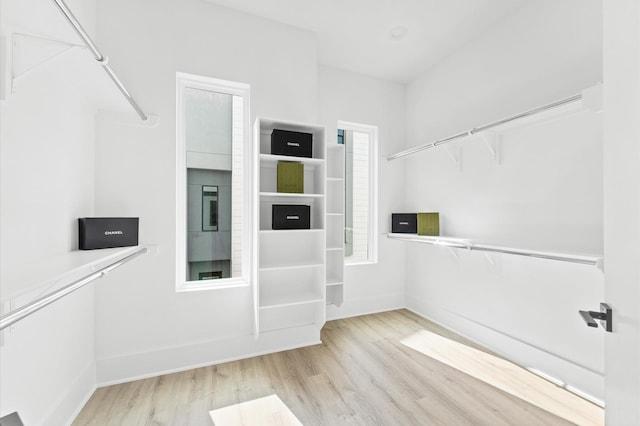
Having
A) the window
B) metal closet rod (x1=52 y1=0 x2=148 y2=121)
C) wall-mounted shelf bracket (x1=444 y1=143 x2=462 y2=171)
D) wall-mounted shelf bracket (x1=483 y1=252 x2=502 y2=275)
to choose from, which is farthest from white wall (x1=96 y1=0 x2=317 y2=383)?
wall-mounted shelf bracket (x1=483 y1=252 x2=502 y2=275)

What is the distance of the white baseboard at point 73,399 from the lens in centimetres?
147

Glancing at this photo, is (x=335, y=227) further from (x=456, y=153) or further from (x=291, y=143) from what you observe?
(x=456, y=153)

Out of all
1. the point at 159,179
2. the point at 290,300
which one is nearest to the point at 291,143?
the point at 159,179

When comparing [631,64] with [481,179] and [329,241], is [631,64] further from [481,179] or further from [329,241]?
[329,241]

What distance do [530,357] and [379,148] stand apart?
2463 mm

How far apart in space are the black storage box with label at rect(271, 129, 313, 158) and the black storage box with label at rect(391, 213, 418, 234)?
1443 mm

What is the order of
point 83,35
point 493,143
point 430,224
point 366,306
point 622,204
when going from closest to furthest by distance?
1. point 622,204
2. point 83,35
3. point 493,143
4. point 430,224
5. point 366,306

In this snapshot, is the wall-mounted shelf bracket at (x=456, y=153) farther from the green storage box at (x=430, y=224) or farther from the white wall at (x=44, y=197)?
the white wall at (x=44, y=197)

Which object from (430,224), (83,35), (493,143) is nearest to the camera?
(83,35)

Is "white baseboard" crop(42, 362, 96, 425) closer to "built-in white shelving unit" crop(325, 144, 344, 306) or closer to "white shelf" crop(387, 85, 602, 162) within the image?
"built-in white shelving unit" crop(325, 144, 344, 306)

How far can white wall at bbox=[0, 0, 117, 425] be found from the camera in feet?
3.71

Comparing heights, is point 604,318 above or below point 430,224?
below

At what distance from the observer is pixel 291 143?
2.35m

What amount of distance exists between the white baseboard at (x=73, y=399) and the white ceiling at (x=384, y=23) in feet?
9.47
